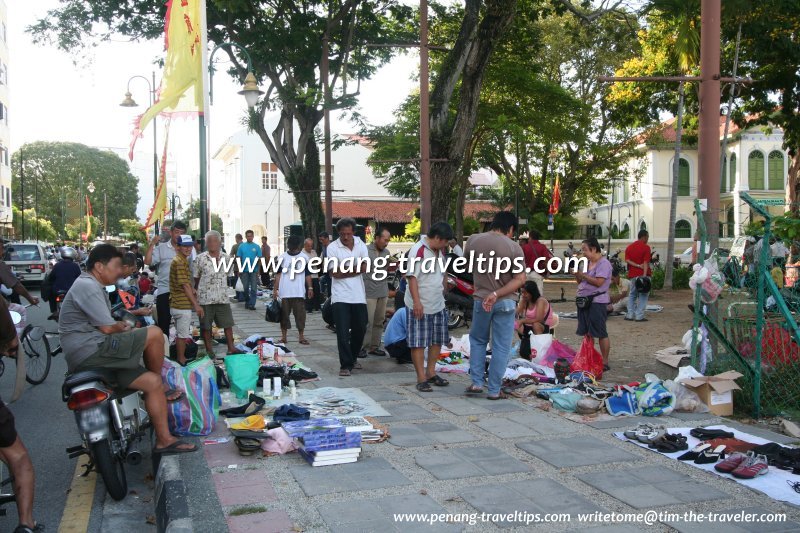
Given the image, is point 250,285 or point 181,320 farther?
point 250,285

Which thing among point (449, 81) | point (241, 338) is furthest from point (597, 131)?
point (241, 338)

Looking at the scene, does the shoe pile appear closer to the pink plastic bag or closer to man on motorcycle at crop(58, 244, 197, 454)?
man on motorcycle at crop(58, 244, 197, 454)

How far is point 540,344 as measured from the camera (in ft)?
29.5

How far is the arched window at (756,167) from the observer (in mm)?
45375

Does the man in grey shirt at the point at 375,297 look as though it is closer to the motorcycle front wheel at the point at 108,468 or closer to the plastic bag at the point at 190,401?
the plastic bag at the point at 190,401

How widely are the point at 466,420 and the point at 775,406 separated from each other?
112 inches

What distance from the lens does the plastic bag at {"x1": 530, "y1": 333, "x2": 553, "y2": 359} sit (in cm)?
896

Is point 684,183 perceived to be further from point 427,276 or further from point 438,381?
point 427,276

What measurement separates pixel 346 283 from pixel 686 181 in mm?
46593

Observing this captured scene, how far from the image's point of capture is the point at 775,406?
643 centimetres

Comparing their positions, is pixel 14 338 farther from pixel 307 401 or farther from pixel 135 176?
pixel 135 176

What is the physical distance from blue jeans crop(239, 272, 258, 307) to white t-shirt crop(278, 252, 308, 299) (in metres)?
6.75

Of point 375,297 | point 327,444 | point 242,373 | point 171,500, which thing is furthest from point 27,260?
point 171,500

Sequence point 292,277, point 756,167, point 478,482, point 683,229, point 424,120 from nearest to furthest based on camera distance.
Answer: point 478,482, point 292,277, point 424,120, point 756,167, point 683,229
